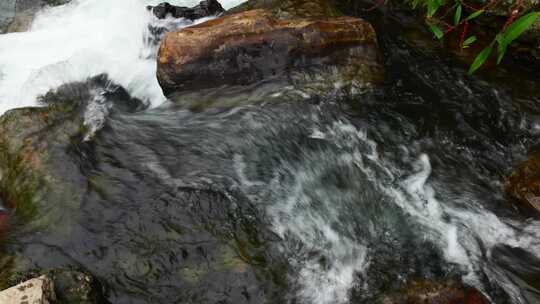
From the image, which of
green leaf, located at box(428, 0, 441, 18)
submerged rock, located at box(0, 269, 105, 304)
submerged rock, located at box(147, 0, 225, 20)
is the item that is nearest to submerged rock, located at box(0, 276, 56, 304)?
submerged rock, located at box(0, 269, 105, 304)

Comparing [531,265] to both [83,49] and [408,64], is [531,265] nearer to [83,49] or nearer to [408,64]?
[408,64]

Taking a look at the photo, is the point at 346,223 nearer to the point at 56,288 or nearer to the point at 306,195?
the point at 306,195

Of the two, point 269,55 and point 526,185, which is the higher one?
point 269,55

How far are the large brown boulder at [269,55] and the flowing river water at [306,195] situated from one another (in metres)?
0.34

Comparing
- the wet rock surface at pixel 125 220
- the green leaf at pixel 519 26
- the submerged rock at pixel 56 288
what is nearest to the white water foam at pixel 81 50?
the wet rock surface at pixel 125 220

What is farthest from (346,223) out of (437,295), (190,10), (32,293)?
(190,10)

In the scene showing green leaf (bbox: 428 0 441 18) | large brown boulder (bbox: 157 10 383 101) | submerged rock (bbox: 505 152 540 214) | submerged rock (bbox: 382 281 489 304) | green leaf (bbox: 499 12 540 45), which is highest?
green leaf (bbox: 499 12 540 45)

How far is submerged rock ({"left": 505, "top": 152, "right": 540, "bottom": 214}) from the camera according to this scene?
4.44m

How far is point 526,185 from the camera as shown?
4.57 m

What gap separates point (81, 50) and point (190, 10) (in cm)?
188

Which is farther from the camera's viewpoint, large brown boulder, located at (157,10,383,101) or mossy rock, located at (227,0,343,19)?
mossy rock, located at (227,0,343,19)

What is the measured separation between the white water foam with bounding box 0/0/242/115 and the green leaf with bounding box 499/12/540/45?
4.50 metres

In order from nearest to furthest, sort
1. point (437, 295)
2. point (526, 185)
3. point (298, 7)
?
1. point (437, 295)
2. point (526, 185)
3. point (298, 7)

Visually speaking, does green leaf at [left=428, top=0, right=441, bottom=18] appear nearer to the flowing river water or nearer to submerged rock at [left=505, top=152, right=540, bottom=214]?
the flowing river water
